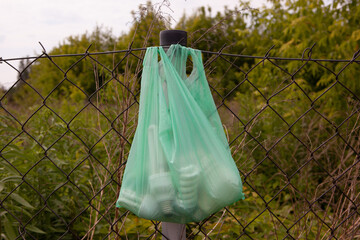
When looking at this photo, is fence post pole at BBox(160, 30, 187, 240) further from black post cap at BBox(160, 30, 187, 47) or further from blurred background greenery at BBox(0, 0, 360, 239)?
blurred background greenery at BBox(0, 0, 360, 239)

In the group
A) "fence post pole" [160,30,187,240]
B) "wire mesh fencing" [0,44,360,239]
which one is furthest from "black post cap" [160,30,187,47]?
"wire mesh fencing" [0,44,360,239]

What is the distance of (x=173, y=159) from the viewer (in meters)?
0.94

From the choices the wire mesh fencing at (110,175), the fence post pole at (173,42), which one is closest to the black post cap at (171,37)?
the fence post pole at (173,42)

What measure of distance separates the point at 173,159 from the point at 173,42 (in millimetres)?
384

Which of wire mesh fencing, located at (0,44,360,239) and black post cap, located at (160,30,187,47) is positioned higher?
black post cap, located at (160,30,187,47)

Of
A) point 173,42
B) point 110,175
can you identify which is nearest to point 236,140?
point 110,175

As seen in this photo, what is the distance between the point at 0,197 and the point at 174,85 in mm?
1092

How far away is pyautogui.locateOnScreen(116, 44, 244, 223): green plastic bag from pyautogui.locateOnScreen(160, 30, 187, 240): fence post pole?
36 mm

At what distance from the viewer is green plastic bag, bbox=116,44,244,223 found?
0.94m

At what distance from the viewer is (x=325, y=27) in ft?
12.6

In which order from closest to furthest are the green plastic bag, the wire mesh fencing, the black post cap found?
the green plastic bag, the black post cap, the wire mesh fencing

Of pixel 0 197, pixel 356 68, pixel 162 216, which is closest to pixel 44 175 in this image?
pixel 0 197

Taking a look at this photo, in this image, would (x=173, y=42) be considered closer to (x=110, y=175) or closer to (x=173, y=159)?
(x=173, y=159)

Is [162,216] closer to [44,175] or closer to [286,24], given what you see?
[44,175]
